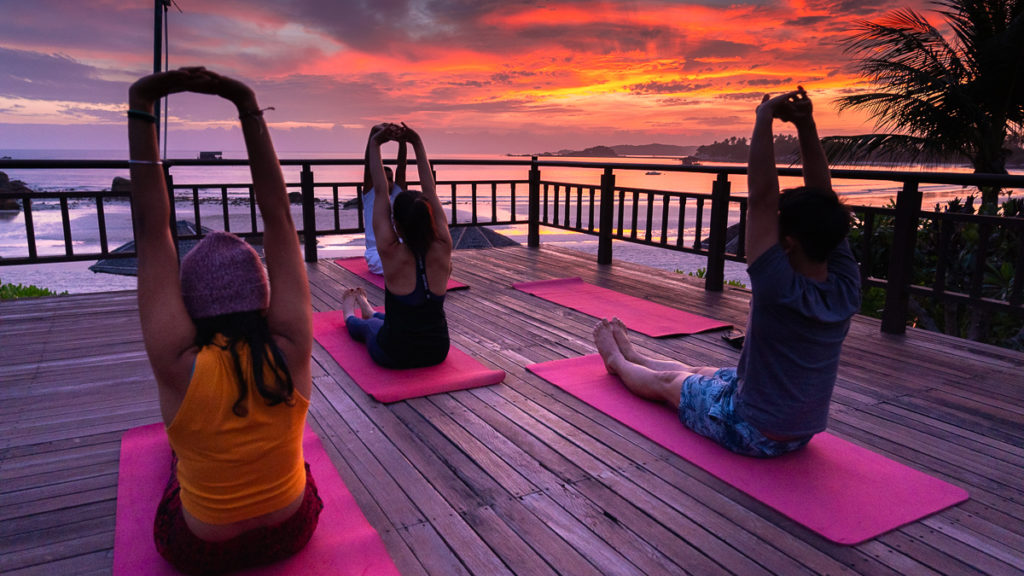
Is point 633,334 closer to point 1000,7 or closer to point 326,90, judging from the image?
point 1000,7

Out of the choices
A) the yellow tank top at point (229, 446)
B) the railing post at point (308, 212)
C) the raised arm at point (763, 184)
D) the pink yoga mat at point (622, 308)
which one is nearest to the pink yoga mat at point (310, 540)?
the yellow tank top at point (229, 446)

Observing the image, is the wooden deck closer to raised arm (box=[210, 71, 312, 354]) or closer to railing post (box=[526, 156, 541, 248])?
raised arm (box=[210, 71, 312, 354])

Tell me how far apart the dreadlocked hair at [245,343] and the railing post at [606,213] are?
14.5ft

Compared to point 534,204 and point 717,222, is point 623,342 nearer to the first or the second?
point 717,222

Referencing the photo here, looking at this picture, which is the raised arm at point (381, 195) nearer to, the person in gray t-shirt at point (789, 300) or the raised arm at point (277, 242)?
the raised arm at point (277, 242)

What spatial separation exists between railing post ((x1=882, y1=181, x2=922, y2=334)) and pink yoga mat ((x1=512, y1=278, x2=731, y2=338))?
90cm

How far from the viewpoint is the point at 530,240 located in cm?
637

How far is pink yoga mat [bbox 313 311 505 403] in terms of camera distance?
2447 mm

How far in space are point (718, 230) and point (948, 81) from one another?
6084mm

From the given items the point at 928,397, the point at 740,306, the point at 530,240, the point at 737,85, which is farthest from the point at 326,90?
the point at 928,397

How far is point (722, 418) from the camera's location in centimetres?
197

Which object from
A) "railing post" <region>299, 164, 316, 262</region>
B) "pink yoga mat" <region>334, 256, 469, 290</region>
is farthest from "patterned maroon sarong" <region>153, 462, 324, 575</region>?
"railing post" <region>299, 164, 316, 262</region>

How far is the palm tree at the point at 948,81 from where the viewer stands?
7746 mm

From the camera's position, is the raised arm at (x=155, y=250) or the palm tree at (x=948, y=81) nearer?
the raised arm at (x=155, y=250)
